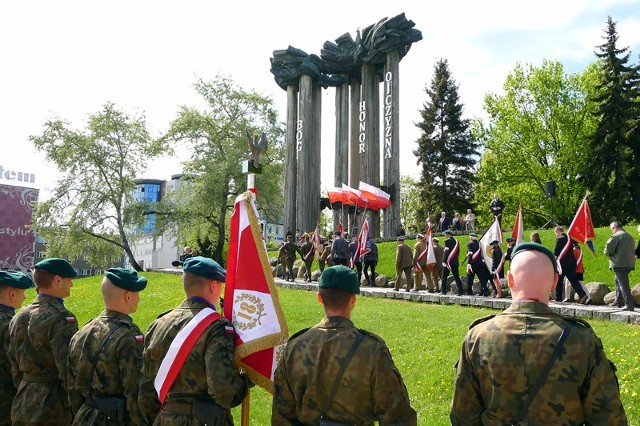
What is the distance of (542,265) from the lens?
3.64 meters

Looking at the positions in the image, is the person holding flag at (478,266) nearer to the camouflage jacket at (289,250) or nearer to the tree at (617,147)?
the camouflage jacket at (289,250)

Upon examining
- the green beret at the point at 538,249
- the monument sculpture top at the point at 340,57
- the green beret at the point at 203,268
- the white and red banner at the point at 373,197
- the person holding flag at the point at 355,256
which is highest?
the monument sculpture top at the point at 340,57

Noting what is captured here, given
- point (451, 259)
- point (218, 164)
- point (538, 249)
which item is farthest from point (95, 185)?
point (538, 249)

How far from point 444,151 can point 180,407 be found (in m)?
53.9

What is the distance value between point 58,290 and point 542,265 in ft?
15.8

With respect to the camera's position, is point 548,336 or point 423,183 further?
point 423,183

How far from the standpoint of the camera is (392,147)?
34.5 m

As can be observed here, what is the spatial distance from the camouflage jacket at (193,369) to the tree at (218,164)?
129 feet

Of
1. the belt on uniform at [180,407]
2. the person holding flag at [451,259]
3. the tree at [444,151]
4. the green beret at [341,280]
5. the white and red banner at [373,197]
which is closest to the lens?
the green beret at [341,280]

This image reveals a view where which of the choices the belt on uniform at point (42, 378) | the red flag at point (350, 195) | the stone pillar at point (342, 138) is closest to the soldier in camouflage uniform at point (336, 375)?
the belt on uniform at point (42, 378)

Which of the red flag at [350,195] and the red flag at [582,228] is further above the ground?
the red flag at [350,195]

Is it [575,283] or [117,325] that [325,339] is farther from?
[575,283]

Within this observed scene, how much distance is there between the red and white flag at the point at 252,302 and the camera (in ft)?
15.9

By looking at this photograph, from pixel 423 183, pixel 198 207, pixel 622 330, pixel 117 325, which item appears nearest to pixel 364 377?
pixel 117 325
